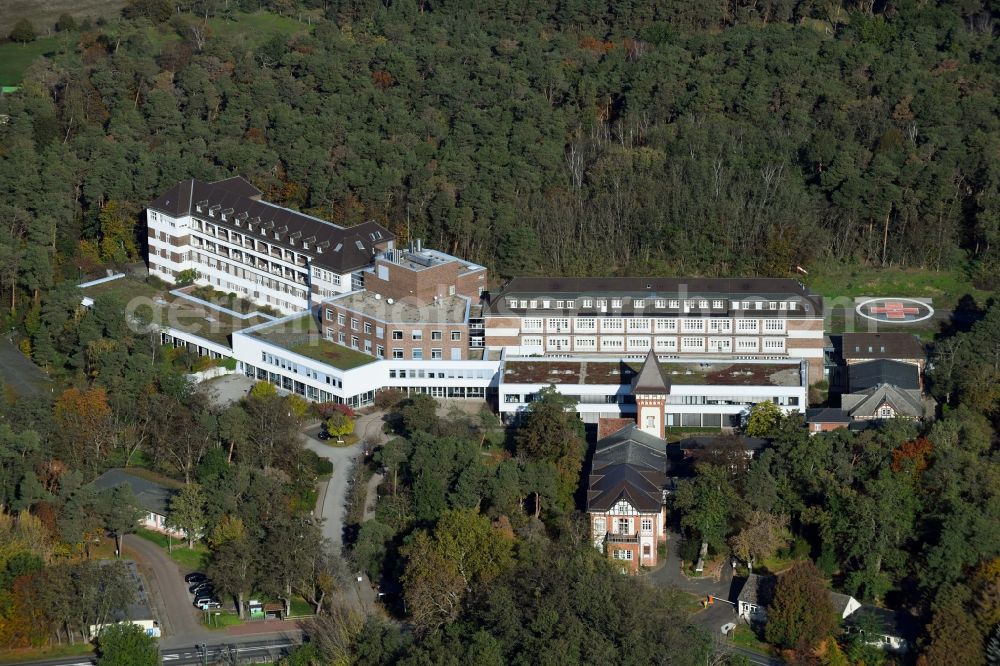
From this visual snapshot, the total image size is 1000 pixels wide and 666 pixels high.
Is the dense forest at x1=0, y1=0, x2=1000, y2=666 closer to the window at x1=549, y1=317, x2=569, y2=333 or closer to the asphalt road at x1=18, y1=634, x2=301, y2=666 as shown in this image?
the asphalt road at x1=18, y1=634, x2=301, y2=666

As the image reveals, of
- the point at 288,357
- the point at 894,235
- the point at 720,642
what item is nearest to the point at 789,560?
the point at 720,642

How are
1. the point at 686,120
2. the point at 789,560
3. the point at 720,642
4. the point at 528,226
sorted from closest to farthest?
the point at 720,642, the point at 789,560, the point at 528,226, the point at 686,120

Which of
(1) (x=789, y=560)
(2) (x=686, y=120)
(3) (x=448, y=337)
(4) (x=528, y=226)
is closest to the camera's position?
(1) (x=789, y=560)

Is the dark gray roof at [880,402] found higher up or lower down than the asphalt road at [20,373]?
higher up

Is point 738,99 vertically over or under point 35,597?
over

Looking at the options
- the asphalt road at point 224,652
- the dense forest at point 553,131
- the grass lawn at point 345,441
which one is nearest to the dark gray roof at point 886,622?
the asphalt road at point 224,652

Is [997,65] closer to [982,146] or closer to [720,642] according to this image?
[982,146]

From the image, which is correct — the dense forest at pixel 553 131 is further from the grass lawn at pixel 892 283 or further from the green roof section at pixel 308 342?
the green roof section at pixel 308 342
